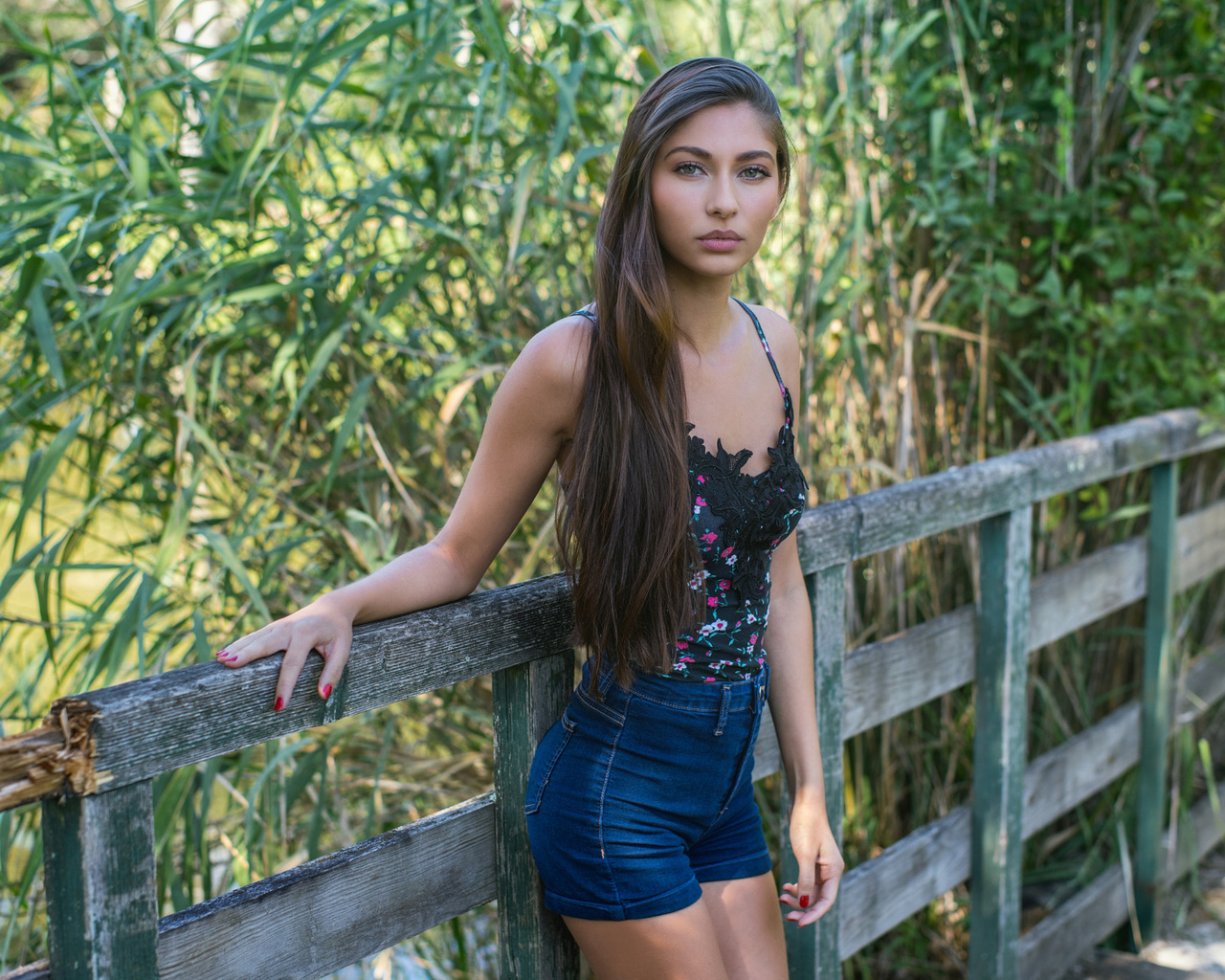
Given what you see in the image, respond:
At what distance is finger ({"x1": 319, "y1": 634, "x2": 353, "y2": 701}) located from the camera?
1076 millimetres

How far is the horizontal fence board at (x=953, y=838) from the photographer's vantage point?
197 centimetres

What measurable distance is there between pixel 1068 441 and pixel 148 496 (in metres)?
1.78

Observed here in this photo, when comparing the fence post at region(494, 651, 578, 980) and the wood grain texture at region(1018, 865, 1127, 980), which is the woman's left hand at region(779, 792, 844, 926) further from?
the wood grain texture at region(1018, 865, 1127, 980)

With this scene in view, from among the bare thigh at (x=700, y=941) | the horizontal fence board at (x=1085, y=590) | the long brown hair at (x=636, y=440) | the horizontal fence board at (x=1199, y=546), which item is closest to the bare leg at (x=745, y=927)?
the bare thigh at (x=700, y=941)

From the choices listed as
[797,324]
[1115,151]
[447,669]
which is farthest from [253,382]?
[1115,151]

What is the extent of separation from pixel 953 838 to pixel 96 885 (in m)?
1.70

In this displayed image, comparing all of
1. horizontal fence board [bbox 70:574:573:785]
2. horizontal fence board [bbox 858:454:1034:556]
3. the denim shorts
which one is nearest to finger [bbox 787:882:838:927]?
the denim shorts

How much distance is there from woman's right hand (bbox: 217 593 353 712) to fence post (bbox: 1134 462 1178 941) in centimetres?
224

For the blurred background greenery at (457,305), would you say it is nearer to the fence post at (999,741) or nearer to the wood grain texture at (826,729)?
the fence post at (999,741)

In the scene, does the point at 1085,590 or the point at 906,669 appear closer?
the point at 906,669

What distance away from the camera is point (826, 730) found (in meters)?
1.77

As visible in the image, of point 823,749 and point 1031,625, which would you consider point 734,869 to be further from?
point 1031,625

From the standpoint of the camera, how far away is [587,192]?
7.64ft

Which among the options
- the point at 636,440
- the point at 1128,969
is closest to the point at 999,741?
the point at 1128,969
